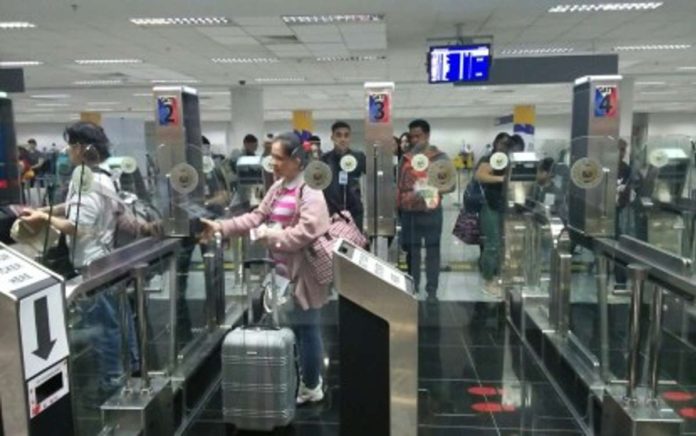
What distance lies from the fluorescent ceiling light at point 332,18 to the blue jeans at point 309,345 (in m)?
4.75

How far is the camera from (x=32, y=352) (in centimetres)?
157

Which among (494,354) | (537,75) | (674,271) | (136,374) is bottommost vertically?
(494,354)

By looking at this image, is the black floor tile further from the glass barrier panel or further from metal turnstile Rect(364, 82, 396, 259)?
the glass barrier panel

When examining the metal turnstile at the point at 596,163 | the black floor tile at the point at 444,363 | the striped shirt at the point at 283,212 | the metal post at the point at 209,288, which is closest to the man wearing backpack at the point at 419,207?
the black floor tile at the point at 444,363

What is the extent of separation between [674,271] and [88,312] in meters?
2.62

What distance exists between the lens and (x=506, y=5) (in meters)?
6.96

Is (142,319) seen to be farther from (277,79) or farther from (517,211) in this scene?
(277,79)

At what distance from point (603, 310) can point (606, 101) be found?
1.46m

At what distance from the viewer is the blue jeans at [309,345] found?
138 inches

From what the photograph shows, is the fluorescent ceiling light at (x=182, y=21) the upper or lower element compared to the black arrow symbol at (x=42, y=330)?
upper

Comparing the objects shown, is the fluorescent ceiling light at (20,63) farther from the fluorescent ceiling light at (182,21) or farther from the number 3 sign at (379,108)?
the number 3 sign at (379,108)

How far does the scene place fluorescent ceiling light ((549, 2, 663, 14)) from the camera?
704 centimetres

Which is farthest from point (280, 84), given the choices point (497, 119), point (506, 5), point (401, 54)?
point (497, 119)

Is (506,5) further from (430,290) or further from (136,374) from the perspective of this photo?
(136,374)
